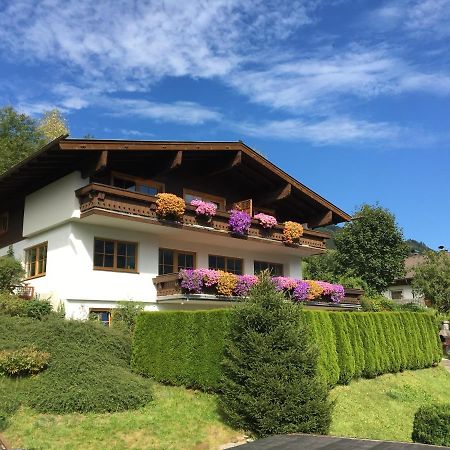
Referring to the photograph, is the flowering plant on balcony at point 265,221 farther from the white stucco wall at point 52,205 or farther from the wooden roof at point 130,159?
the white stucco wall at point 52,205

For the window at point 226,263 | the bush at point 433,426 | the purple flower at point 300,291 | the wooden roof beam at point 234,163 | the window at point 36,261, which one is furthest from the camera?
the window at point 226,263

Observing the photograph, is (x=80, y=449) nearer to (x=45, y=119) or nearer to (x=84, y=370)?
(x=84, y=370)

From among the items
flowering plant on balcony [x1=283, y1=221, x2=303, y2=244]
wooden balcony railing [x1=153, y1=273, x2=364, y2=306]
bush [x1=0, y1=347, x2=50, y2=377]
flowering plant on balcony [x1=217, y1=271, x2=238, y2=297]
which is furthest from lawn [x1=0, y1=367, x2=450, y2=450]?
flowering plant on balcony [x1=283, y1=221, x2=303, y2=244]

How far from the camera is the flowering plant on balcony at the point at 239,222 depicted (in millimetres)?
22500

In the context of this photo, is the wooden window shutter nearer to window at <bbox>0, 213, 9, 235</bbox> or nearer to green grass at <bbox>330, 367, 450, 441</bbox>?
green grass at <bbox>330, 367, 450, 441</bbox>

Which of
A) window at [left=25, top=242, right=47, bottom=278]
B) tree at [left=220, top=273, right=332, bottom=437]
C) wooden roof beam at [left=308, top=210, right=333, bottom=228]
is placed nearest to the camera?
tree at [left=220, top=273, right=332, bottom=437]

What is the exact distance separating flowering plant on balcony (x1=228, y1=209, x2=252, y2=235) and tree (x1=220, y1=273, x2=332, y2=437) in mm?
10095

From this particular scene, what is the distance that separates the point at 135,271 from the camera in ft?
67.3

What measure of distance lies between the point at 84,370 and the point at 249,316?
462 cm

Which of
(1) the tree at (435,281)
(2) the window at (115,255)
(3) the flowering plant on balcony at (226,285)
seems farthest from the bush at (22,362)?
(1) the tree at (435,281)

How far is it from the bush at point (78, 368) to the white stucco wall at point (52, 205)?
4.80 meters

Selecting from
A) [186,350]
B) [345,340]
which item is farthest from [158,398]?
[345,340]

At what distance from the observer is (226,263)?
2484 cm

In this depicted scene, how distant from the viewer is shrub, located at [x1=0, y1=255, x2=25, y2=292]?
1977 cm
